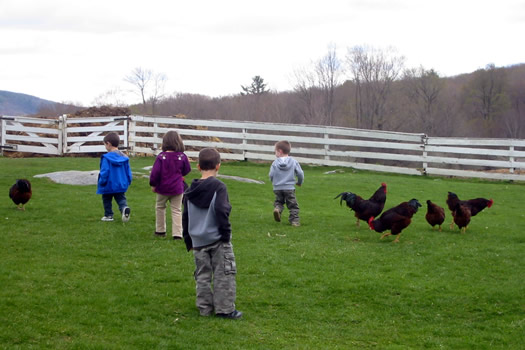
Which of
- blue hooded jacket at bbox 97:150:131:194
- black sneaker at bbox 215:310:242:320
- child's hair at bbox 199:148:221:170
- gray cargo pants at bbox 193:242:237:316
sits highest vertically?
child's hair at bbox 199:148:221:170

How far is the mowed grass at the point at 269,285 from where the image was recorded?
5.27 meters

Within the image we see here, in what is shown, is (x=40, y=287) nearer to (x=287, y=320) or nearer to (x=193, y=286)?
(x=193, y=286)

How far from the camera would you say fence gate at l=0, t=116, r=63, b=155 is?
21047 millimetres

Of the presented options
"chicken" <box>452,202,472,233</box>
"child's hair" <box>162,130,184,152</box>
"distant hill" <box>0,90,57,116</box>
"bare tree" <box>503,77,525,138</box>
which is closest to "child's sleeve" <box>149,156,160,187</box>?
"child's hair" <box>162,130,184,152</box>

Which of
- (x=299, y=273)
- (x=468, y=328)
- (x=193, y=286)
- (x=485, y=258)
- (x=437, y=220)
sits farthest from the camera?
(x=437, y=220)

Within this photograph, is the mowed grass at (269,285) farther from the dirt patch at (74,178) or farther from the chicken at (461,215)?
the dirt patch at (74,178)

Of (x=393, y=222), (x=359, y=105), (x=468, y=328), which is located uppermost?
(x=359, y=105)

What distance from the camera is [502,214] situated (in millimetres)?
13219

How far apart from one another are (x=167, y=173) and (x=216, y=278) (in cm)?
361

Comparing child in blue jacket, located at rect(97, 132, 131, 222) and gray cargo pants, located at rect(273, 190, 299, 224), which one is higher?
child in blue jacket, located at rect(97, 132, 131, 222)

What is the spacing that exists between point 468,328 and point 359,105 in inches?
1959

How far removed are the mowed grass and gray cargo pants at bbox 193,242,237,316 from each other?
17 centimetres

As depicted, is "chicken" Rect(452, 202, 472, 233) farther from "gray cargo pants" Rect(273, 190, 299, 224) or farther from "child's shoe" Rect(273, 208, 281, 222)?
"child's shoe" Rect(273, 208, 281, 222)

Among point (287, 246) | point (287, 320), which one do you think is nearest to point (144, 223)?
point (287, 246)
